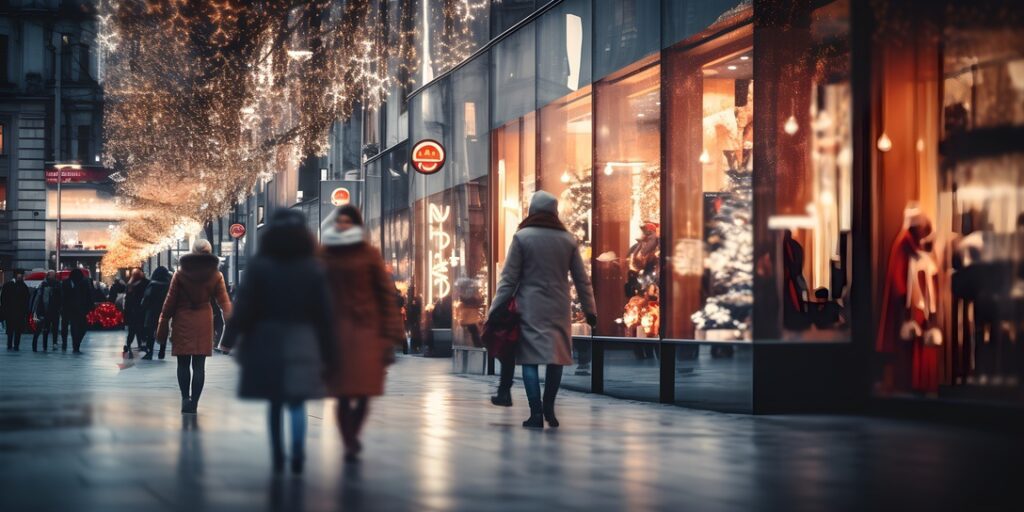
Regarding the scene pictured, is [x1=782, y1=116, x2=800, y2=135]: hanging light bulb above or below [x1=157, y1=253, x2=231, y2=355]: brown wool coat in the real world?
above

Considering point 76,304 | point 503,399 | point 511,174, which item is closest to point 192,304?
point 503,399

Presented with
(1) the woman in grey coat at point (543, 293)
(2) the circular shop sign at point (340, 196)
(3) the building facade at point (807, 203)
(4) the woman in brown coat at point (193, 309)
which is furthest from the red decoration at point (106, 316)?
(1) the woman in grey coat at point (543, 293)

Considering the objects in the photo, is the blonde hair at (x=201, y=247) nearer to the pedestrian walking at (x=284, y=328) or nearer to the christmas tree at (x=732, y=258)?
the christmas tree at (x=732, y=258)

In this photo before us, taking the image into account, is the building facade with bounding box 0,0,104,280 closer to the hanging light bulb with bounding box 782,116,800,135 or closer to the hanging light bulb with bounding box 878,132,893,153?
the hanging light bulb with bounding box 782,116,800,135

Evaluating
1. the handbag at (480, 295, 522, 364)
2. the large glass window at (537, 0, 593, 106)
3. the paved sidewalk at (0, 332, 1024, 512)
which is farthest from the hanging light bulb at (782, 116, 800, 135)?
the large glass window at (537, 0, 593, 106)

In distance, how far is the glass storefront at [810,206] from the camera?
550 inches

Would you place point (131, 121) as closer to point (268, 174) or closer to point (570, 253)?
point (268, 174)

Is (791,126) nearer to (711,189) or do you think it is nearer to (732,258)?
(711,189)

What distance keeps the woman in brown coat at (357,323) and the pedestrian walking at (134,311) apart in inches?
770

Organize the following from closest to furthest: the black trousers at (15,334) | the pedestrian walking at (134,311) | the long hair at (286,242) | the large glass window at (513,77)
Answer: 1. the long hair at (286,242)
2. the large glass window at (513,77)
3. the pedestrian walking at (134,311)
4. the black trousers at (15,334)

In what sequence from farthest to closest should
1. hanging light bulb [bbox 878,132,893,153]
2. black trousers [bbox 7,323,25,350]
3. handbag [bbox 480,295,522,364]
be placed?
black trousers [bbox 7,323,25,350] → hanging light bulb [bbox 878,132,893,153] → handbag [bbox 480,295,522,364]

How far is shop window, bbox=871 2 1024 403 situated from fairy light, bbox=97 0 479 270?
13055 mm

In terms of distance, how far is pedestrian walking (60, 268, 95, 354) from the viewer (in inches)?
1300

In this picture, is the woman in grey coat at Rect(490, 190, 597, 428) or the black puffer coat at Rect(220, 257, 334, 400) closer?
the black puffer coat at Rect(220, 257, 334, 400)
